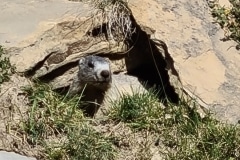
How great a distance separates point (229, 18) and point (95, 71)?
1.44 m

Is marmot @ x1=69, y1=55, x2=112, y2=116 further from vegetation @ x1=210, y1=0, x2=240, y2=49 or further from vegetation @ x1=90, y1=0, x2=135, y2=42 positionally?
vegetation @ x1=210, y1=0, x2=240, y2=49

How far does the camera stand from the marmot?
646cm

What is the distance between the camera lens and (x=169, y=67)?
20.9 feet

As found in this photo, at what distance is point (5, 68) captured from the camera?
6.34m

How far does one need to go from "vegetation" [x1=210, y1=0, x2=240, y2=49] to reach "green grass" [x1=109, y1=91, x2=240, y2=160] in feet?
3.51

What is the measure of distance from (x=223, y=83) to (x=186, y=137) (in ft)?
2.69

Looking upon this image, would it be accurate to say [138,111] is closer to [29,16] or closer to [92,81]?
[92,81]

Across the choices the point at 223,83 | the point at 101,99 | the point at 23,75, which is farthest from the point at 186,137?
the point at 23,75

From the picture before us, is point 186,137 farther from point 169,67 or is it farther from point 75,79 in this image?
point 75,79

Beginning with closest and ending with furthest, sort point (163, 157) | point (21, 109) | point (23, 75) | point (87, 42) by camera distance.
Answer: point (163, 157) → point (21, 109) → point (23, 75) → point (87, 42)

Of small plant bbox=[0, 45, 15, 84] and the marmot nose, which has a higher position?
small plant bbox=[0, 45, 15, 84]

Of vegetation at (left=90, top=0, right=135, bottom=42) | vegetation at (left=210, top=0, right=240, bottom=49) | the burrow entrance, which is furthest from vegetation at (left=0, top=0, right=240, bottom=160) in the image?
vegetation at (left=210, top=0, right=240, bottom=49)

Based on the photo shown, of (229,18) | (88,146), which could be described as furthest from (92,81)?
(229,18)

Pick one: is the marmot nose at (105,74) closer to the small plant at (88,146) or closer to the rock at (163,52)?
the rock at (163,52)
